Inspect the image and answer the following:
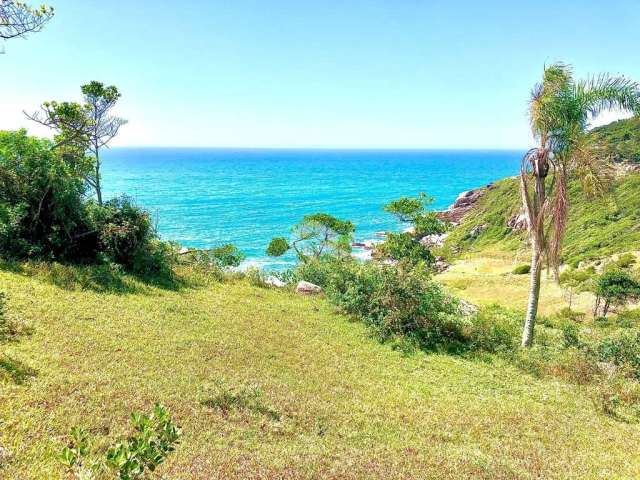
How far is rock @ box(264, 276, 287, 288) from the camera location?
23145 mm

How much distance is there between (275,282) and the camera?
81.8ft

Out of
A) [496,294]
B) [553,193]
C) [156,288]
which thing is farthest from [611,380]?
[496,294]

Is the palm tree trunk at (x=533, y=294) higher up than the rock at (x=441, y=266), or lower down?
higher up

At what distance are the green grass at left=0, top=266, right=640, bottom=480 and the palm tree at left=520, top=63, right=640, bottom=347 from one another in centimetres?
518

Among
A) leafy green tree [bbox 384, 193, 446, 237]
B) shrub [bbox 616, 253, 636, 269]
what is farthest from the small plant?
shrub [bbox 616, 253, 636, 269]

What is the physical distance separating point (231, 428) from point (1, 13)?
8.05 m

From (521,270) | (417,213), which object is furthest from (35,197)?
(521,270)

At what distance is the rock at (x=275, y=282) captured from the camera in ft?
75.9

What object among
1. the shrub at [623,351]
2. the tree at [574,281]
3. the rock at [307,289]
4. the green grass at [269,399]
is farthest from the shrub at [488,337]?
the tree at [574,281]

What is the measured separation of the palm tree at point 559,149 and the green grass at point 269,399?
17.0 ft

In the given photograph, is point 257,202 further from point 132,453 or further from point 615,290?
point 132,453

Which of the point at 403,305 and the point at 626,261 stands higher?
the point at 403,305

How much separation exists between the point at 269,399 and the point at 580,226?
81.4m

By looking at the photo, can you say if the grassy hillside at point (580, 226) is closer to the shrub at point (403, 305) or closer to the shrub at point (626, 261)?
the shrub at point (626, 261)
